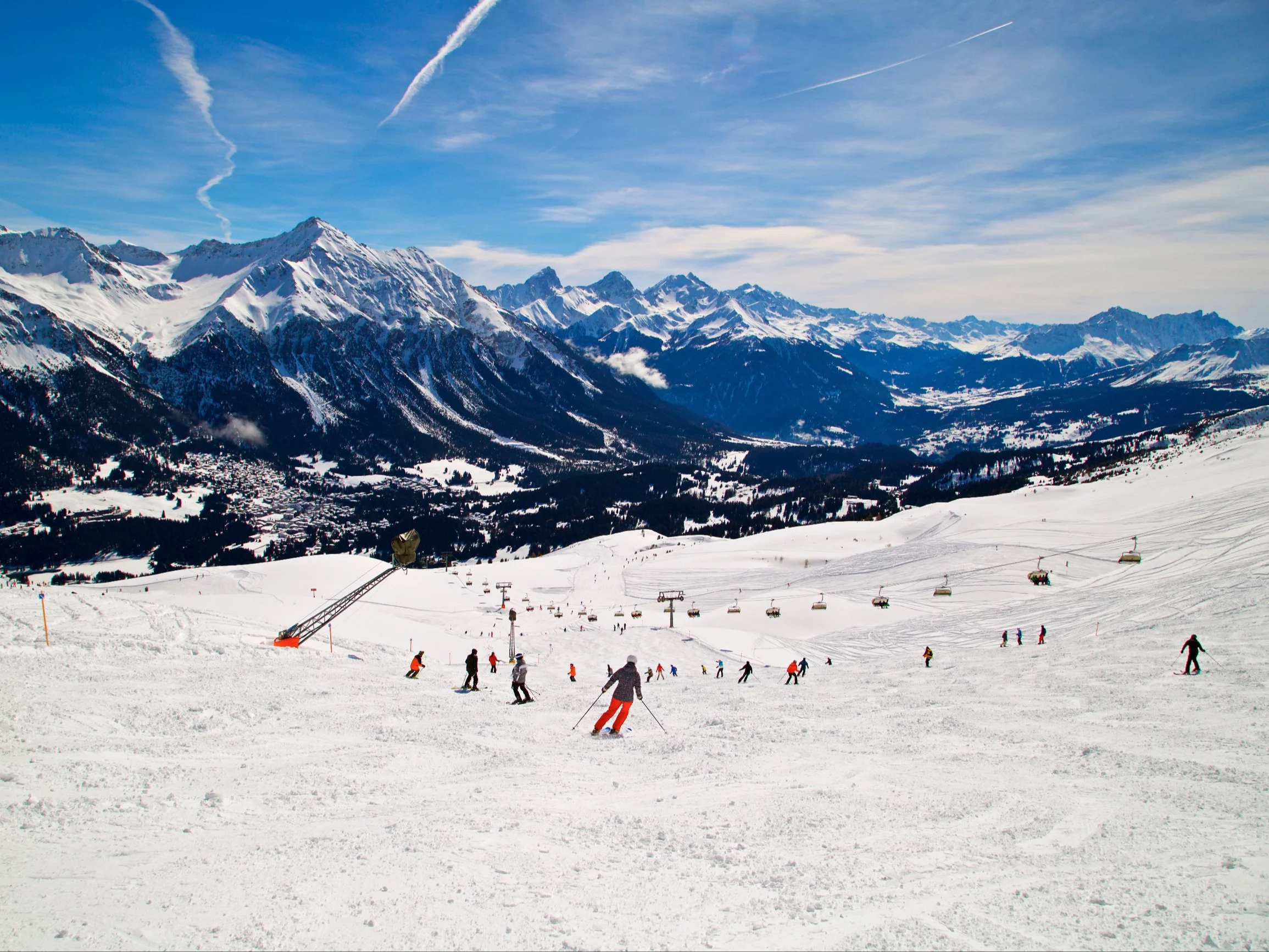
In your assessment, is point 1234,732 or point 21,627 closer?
point 1234,732

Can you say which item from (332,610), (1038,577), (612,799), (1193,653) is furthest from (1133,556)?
(612,799)

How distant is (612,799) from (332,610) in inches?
1338

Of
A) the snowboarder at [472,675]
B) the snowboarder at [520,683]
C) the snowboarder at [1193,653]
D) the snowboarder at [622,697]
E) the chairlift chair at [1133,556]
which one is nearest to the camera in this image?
the snowboarder at [622,697]

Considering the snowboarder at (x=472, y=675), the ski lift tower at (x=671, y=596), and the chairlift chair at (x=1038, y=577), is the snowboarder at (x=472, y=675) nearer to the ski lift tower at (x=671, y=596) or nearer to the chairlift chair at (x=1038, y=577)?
the ski lift tower at (x=671, y=596)

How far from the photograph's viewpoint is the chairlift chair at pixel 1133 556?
57094mm

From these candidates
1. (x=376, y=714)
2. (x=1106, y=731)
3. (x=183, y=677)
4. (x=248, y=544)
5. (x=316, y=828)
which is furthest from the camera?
(x=248, y=544)

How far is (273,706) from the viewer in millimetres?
15375

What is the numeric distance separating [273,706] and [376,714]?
2221 mm

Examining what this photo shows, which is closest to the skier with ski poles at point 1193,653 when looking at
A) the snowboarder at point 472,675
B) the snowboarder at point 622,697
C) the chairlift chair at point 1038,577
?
the snowboarder at point 622,697

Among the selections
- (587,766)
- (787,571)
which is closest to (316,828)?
(587,766)

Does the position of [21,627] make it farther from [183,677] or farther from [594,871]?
[594,871]

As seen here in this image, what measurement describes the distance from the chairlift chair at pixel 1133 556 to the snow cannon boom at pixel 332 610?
2415 inches

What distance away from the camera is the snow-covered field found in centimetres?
652

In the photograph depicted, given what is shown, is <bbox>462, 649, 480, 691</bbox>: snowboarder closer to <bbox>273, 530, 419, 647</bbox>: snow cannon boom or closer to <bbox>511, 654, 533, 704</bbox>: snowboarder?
<bbox>511, 654, 533, 704</bbox>: snowboarder
